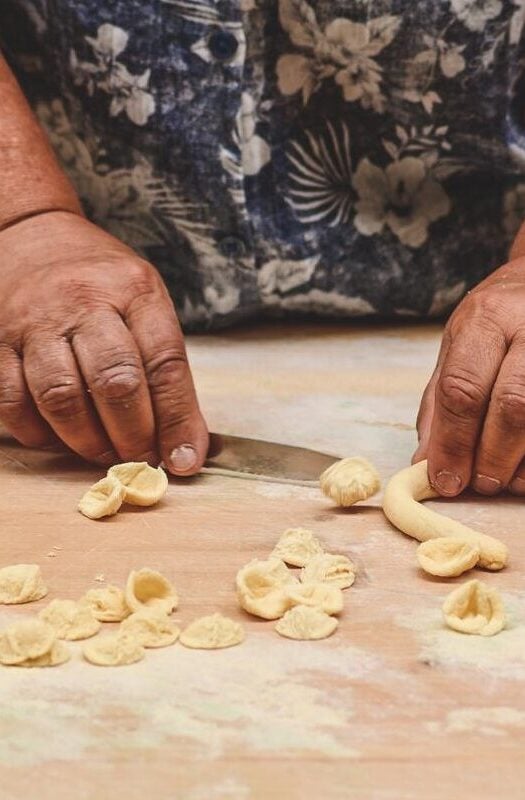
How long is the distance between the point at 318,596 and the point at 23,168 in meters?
0.73

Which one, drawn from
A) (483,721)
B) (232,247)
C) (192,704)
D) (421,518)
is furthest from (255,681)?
(232,247)

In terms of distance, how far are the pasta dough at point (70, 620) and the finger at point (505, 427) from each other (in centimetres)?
41

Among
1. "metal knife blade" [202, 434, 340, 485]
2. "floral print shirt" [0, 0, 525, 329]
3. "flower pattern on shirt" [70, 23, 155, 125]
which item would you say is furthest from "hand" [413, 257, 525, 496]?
"flower pattern on shirt" [70, 23, 155, 125]

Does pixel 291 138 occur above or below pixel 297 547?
above

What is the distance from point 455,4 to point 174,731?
109 centimetres

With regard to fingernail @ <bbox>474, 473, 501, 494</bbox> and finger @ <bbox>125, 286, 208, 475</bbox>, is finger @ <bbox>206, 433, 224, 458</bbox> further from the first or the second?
fingernail @ <bbox>474, 473, 501, 494</bbox>

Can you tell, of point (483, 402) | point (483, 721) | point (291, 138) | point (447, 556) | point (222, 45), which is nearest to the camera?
point (483, 721)

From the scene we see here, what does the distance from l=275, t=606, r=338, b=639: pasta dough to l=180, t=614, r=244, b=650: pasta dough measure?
3 cm

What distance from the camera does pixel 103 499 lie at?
105 centimetres

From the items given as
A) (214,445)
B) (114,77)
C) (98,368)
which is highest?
(114,77)

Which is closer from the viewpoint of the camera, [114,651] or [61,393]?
[114,651]

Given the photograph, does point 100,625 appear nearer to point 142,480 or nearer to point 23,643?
point 23,643

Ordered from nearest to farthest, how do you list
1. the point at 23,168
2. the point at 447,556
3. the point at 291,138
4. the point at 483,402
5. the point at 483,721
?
the point at 483,721 < the point at 447,556 < the point at 483,402 < the point at 23,168 < the point at 291,138

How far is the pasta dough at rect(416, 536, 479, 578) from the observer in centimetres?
93
